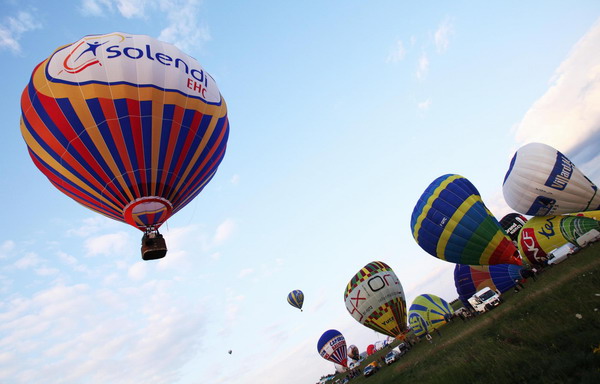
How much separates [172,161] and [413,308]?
86.2 feet

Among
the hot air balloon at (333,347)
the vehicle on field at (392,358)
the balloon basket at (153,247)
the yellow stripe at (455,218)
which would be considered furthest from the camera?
the hot air balloon at (333,347)

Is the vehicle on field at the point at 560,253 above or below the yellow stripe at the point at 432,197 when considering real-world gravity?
below

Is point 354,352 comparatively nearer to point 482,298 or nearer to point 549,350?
point 482,298

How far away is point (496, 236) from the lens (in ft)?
55.7

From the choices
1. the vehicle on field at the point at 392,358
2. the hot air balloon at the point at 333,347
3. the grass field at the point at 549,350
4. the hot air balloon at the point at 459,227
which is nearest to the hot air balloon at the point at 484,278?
the hot air balloon at the point at 459,227

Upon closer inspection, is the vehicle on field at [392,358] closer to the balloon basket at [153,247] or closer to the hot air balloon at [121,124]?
the balloon basket at [153,247]

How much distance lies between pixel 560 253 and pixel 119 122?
25027 millimetres

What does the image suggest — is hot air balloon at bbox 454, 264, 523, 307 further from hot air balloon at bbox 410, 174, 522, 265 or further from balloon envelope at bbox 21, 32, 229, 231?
balloon envelope at bbox 21, 32, 229, 231

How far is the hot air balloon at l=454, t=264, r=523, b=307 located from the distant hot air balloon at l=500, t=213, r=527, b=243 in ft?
19.7

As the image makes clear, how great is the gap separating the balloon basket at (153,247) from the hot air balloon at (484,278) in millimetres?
20675

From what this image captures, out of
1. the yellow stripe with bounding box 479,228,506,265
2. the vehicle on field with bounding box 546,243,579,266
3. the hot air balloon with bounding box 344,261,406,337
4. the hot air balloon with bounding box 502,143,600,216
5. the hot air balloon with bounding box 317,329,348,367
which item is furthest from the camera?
the hot air balloon with bounding box 317,329,348,367

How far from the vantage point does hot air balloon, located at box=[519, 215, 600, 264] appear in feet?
61.6

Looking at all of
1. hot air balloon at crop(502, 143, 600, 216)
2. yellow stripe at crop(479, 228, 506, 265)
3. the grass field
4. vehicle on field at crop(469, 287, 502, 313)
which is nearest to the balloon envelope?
the grass field

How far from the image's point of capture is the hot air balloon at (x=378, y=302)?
2162 centimetres
